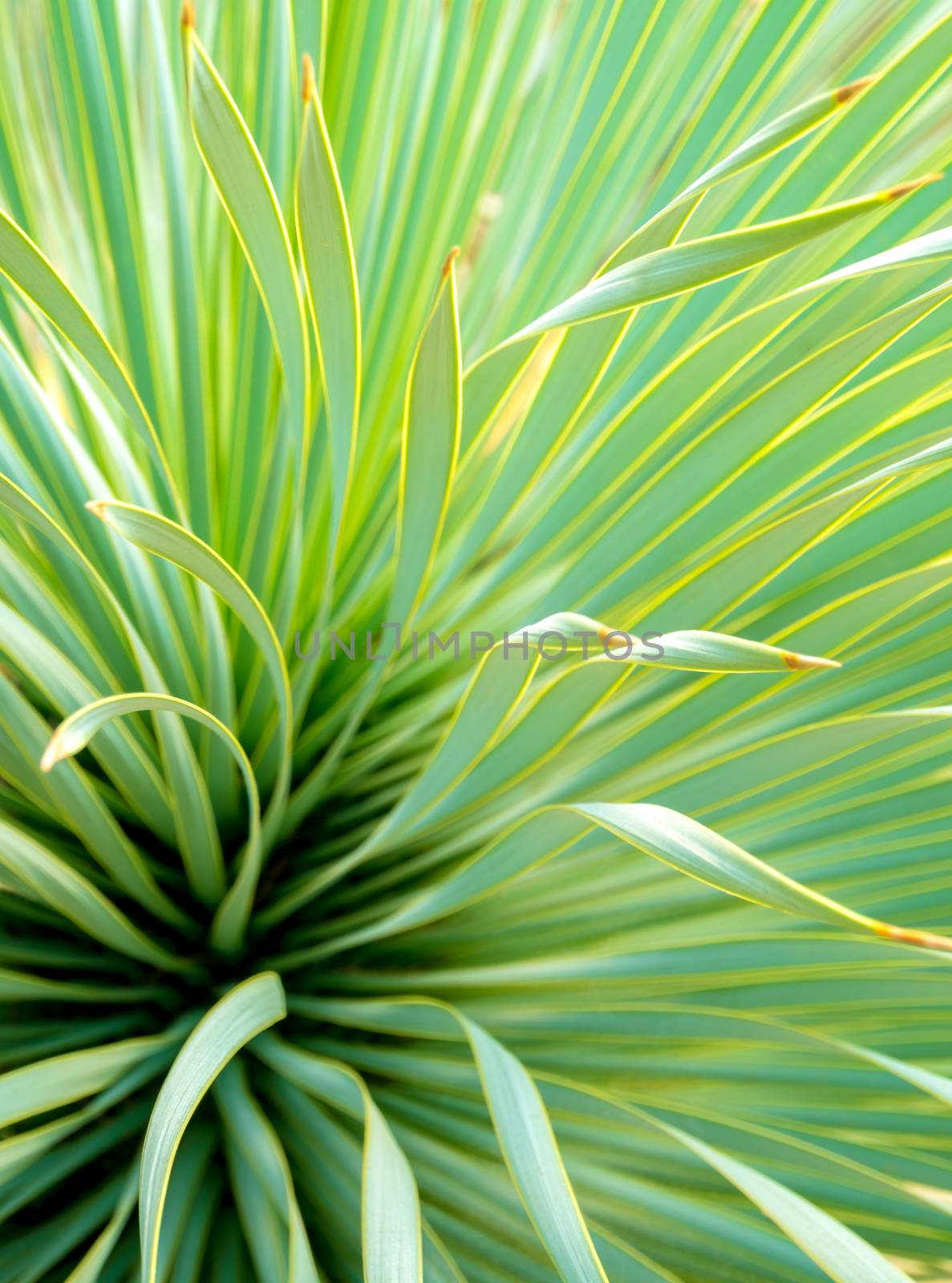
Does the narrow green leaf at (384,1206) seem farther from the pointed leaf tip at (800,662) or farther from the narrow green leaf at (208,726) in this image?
the pointed leaf tip at (800,662)

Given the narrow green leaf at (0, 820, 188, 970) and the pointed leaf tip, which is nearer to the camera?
the pointed leaf tip

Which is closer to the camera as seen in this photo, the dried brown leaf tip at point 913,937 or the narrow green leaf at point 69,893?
the dried brown leaf tip at point 913,937

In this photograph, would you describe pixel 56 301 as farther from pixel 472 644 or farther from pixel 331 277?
pixel 472 644

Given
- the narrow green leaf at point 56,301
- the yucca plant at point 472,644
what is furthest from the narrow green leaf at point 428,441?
the narrow green leaf at point 56,301

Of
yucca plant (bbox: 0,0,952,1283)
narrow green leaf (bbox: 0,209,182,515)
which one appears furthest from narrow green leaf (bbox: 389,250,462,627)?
narrow green leaf (bbox: 0,209,182,515)

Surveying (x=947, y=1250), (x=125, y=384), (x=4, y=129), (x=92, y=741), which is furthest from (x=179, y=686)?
(x=947, y=1250)

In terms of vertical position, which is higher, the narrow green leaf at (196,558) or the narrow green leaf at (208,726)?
the narrow green leaf at (196,558)

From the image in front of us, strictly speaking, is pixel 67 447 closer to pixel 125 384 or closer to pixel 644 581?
pixel 125 384

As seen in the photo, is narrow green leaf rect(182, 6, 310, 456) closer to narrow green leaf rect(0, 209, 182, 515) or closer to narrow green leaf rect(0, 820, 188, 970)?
narrow green leaf rect(0, 209, 182, 515)
